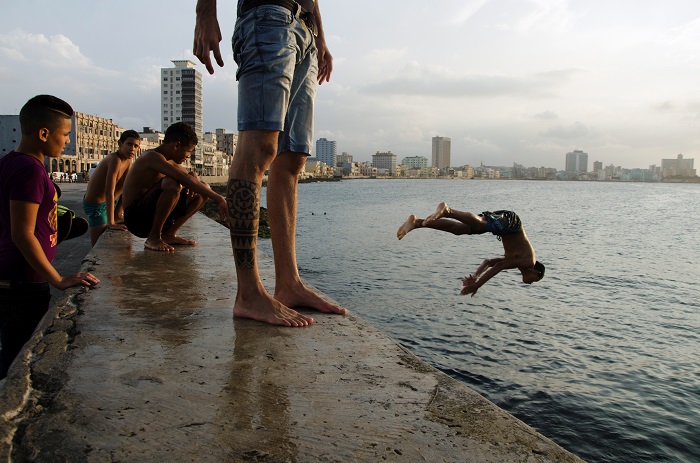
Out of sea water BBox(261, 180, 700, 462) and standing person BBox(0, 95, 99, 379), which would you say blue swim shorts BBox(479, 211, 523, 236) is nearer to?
sea water BBox(261, 180, 700, 462)

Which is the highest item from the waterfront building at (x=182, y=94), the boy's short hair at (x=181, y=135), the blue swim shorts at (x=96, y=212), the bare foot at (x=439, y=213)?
the waterfront building at (x=182, y=94)

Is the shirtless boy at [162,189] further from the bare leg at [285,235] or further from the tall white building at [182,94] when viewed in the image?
the tall white building at [182,94]

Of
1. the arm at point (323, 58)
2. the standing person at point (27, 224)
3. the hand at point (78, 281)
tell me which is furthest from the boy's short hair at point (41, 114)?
the arm at point (323, 58)

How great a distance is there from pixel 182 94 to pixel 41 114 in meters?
125

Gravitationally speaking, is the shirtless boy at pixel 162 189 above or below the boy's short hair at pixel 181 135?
below

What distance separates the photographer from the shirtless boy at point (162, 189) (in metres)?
5.38

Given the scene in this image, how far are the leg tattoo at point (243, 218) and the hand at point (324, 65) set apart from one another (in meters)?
1.28

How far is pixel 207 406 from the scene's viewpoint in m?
1.68

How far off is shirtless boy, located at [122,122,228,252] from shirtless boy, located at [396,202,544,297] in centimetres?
281

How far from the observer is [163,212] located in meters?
5.48

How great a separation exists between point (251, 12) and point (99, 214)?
5119mm

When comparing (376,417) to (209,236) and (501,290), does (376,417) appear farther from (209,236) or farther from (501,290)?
(501,290)

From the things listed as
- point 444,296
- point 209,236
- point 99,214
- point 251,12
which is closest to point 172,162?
point 209,236

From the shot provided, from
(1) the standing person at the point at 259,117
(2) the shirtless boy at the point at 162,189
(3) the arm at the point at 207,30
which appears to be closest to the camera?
(1) the standing person at the point at 259,117
